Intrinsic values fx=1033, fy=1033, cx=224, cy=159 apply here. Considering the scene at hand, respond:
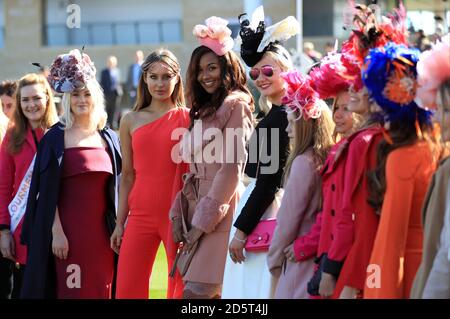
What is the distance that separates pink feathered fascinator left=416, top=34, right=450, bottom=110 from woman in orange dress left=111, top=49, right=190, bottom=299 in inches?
96.8

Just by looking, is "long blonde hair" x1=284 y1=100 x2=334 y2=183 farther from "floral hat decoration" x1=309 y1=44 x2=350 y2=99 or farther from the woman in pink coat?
"floral hat decoration" x1=309 y1=44 x2=350 y2=99

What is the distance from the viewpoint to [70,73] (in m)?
6.98

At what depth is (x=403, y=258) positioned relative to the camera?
4.64 m

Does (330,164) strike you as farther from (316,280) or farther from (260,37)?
(260,37)

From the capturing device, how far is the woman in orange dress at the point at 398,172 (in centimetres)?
454

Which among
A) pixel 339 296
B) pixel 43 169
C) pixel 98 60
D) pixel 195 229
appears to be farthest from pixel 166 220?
pixel 98 60

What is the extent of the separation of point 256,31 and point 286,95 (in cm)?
69

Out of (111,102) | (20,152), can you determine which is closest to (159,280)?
(20,152)

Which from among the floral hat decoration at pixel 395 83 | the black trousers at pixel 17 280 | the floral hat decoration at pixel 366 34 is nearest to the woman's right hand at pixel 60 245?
the black trousers at pixel 17 280

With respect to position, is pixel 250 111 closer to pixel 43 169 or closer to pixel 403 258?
pixel 43 169

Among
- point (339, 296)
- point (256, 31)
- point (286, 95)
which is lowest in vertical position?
point (339, 296)

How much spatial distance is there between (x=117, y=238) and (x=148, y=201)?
1.18ft

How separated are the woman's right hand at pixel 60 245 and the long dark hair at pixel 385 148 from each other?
8.98 ft

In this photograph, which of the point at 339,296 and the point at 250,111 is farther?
the point at 250,111
